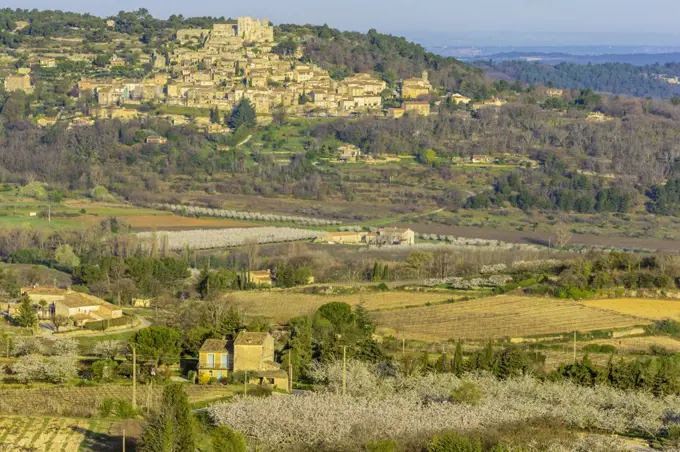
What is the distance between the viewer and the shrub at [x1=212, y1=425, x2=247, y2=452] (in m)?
19.1

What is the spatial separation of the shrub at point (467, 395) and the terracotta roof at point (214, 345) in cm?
633

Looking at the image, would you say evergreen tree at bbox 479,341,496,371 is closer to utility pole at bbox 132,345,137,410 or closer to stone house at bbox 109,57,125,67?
utility pole at bbox 132,345,137,410

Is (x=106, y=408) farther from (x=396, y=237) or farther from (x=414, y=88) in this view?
(x=414, y=88)

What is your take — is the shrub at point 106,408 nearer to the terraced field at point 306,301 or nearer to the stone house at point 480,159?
the terraced field at point 306,301

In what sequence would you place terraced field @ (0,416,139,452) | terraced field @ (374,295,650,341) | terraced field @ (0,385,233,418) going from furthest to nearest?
terraced field @ (374,295,650,341) < terraced field @ (0,385,233,418) < terraced field @ (0,416,139,452)

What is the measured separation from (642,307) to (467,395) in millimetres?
12394

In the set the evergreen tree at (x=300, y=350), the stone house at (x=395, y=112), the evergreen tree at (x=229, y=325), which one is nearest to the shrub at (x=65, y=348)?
the evergreen tree at (x=229, y=325)

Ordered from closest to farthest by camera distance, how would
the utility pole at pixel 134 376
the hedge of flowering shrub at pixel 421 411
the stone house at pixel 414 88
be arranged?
the hedge of flowering shrub at pixel 421 411 → the utility pole at pixel 134 376 → the stone house at pixel 414 88

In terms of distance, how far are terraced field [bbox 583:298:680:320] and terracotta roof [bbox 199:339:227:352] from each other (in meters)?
10.5

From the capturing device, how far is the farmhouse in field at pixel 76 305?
1331 inches

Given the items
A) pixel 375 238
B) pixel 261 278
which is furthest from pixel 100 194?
pixel 261 278

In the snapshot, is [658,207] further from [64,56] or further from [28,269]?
[64,56]

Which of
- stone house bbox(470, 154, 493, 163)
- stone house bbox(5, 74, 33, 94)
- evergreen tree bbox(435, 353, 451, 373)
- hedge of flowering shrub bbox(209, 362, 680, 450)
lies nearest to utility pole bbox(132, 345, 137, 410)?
hedge of flowering shrub bbox(209, 362, 680, 450)

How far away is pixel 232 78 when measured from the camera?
80312 mm
